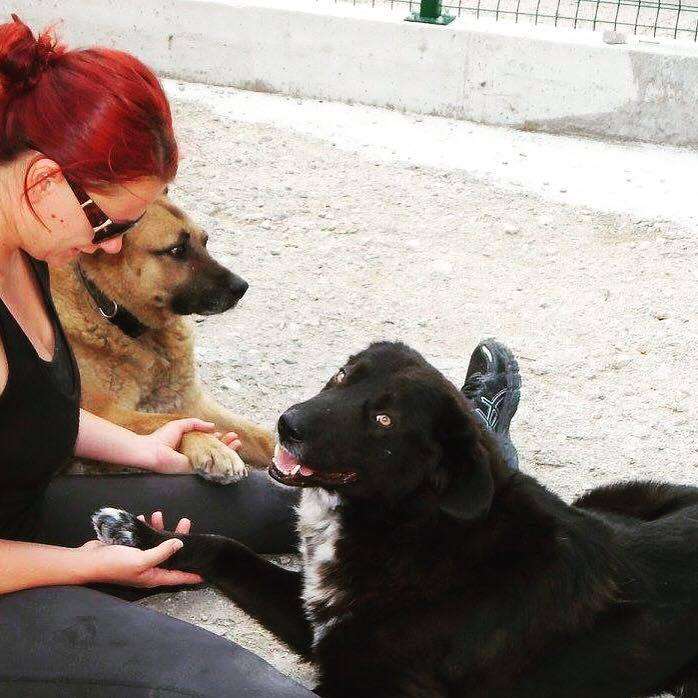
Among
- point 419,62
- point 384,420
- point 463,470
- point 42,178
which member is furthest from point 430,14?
point 42,178

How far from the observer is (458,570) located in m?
2.30

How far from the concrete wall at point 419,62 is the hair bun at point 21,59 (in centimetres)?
483

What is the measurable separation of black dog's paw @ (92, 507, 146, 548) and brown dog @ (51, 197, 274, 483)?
0.76m

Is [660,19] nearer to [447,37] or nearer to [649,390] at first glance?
[447,37]

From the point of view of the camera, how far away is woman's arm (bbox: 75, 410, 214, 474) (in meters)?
2.80

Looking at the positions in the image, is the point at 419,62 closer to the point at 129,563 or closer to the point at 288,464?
the point at 288,464

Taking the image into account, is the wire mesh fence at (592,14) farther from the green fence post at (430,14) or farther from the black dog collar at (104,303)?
the black dog collar at (104,303)

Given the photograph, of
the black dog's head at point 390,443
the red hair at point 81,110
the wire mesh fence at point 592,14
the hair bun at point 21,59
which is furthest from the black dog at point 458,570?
the wire mesh fence at point 592,14

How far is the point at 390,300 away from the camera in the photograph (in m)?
4.62

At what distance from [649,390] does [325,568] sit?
2.04 metres

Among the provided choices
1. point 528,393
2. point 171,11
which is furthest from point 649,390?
point 171,11

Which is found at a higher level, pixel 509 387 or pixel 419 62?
pixel 419 62

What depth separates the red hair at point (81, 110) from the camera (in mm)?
1958

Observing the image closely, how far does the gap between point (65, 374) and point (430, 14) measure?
16.2 ft
